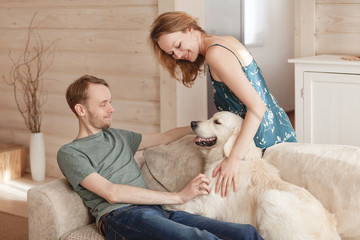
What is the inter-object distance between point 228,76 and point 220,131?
242 mm

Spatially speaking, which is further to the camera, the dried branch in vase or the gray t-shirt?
the dried branch in vase

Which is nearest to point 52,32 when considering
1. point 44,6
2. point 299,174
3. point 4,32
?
point 44,6

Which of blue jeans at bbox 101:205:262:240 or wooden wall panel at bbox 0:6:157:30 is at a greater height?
wooden wall panel at bbox 0:6:157:30

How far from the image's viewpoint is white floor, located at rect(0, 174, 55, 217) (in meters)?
4.04

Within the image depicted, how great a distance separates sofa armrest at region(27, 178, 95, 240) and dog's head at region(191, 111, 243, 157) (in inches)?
23.7

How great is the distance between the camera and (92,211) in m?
2.32

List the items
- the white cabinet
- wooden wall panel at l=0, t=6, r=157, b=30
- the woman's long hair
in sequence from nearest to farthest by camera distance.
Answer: the woman's long hair
the white cabinet
wooden wall panel at l=0, t=6, r=157, b=30

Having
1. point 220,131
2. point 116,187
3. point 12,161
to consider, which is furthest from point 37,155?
point 220,131

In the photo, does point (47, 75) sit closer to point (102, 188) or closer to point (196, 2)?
point (196, 2)

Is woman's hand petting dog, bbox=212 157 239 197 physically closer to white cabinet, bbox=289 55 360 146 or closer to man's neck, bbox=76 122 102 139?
man's neck, bbox=76 122 102 139

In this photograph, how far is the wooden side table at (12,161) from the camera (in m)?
4.73

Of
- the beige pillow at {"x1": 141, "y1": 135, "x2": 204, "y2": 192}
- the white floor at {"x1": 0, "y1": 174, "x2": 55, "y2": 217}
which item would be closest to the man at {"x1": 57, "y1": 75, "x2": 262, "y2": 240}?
the beige pillow at {"x1": 141, "y1": 135, "x2": 204, "y2": 192}

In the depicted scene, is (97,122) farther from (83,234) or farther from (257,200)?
(257,200)

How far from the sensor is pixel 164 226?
2.05 meters
